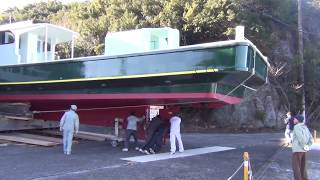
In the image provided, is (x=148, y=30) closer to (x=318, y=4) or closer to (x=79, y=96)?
(x=79, y=96)

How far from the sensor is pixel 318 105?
102ft

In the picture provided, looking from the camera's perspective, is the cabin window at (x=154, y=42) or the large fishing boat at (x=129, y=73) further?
the cabin window at (x=154, y=42)

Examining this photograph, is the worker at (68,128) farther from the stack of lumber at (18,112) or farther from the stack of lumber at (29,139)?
the stack of lumber at (18,112)

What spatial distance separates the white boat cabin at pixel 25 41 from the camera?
51.4ft

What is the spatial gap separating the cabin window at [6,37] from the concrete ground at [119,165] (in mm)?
4036

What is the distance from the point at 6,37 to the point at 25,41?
2.56 ft

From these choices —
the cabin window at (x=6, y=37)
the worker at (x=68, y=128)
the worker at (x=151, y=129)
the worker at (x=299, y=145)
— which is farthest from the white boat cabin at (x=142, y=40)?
the worker at (x=299, y=145)

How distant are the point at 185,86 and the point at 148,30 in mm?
2474

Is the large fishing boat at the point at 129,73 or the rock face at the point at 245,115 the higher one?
the large fishing boat at the point at 129,73

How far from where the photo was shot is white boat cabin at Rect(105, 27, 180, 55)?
512 inches

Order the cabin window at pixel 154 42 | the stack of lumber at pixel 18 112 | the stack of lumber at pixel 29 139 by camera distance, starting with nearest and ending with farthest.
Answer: the cabin window at pixel 154 42, the stack of lumber at pixel 29 139, the stack of lumber at pixel 18 112

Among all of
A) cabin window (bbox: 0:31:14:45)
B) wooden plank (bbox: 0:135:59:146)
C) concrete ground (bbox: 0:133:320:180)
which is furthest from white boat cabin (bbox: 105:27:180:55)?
cabin window (bbox: 0:31:14:45)

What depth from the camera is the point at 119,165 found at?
10414mm

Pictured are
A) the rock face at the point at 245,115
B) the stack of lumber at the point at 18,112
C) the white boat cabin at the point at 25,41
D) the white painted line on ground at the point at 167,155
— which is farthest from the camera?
the rock face at the point at 245,115
